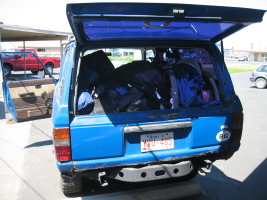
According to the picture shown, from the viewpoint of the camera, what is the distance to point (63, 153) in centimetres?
244

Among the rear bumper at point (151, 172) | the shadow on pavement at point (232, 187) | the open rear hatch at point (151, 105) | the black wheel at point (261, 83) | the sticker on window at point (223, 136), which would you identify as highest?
the open rear hatch at point (151, 105)

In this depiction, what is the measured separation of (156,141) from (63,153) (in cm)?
95

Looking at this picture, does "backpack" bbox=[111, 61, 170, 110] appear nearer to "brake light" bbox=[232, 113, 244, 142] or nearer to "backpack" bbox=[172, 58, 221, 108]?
"backpack" bbox=[172, 58, 221, 108]

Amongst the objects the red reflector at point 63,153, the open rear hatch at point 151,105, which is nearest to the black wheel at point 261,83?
the open rear hatch at point 151,105

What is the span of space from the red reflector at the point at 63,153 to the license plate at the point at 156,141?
0.76 metres

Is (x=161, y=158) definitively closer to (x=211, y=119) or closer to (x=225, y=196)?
(x=211, y=119)

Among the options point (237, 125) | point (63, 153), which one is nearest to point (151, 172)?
point (63, 153)

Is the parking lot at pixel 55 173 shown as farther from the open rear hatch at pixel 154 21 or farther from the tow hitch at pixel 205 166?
the open rear hatch at pixel 154 21

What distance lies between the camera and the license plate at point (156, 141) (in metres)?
2.64

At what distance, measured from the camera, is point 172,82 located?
3.02 m

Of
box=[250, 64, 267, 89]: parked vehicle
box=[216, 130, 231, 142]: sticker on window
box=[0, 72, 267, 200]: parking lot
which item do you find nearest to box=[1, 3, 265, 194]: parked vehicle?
box=[216, 130, 231, 142]: sticker on window

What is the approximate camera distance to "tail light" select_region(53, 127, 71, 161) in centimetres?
241

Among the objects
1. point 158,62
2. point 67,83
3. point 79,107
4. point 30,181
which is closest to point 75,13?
point 67,83

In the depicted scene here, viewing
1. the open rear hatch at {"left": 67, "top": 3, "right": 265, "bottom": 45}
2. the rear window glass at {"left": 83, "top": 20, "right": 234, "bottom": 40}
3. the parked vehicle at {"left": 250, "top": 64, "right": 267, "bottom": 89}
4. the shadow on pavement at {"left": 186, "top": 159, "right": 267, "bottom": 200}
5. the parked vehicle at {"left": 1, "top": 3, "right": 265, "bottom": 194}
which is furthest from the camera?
the parked vehicle at {"left": 250, "top": 64, "right": 267, "bottom": 89}
